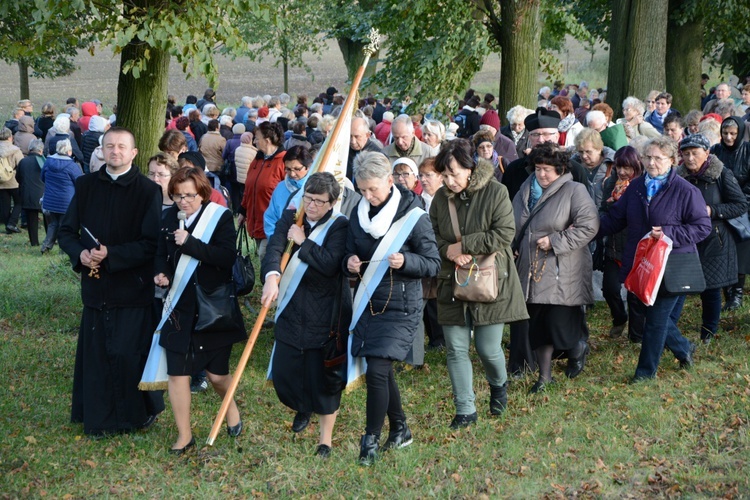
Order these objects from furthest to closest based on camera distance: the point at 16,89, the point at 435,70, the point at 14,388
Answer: the point at 16,89 → the point at 435,70 → the point at 14,388

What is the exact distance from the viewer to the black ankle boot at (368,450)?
671 cm

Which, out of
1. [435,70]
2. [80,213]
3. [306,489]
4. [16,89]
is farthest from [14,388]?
[16,89]

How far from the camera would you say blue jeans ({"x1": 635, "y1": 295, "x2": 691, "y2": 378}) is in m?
8.23

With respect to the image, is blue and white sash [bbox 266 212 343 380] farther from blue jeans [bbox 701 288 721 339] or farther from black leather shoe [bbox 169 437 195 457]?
blue jeans [bbox 701 288 721 339]

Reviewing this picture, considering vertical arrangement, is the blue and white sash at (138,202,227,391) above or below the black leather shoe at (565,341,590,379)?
above

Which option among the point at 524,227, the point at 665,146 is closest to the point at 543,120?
the point at 524,227

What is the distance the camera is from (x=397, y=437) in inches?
279

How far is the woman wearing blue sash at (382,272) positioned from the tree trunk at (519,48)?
1001cm

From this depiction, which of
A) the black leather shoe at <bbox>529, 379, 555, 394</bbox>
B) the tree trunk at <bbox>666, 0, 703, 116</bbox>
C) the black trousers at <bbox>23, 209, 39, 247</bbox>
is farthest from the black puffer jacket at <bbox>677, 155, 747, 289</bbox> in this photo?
the tree trunk at <bbox>666, 0, 703, 116</bbox>

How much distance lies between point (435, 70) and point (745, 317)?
727cm

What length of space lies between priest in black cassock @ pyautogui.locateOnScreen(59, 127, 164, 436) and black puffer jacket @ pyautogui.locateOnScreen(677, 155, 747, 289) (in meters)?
4.83

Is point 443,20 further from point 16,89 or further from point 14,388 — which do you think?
point 16,89

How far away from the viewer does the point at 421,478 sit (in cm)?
654

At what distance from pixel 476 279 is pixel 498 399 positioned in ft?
3.55
